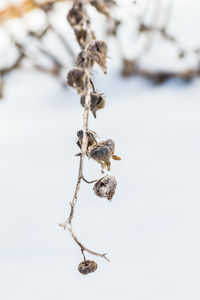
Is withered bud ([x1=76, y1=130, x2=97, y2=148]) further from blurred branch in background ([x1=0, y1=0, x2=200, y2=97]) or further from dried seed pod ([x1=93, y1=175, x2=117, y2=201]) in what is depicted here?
blurred branch in background ([x1=0, y1=0, x2=200, y2=97])

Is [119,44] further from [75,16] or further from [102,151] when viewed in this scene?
[102,151]

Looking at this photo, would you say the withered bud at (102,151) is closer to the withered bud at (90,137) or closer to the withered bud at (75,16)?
the withered bud at (90,137)

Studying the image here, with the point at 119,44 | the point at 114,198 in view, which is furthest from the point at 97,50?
the point at 119,44

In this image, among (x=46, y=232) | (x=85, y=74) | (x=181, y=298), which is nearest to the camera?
(x=85, y=74)

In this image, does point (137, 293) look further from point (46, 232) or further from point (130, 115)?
point (130, 115)

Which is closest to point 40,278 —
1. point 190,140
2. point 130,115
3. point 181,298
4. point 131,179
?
point 181,298

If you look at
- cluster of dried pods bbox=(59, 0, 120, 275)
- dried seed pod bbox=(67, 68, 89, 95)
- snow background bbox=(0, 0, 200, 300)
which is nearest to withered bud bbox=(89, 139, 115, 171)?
cluster of dried pods bbox=(59, 0, 120, 275)
